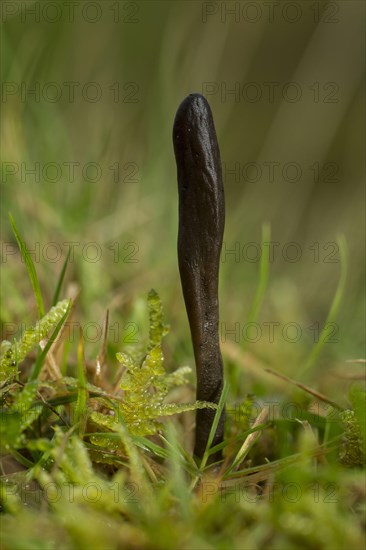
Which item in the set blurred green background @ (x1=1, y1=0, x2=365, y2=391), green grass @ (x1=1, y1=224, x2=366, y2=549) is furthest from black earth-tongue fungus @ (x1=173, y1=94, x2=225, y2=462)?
blurred green background @ (x1=1, y1=0, x2=365, y2=391)

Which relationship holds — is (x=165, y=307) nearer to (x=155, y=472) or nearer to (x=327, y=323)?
(x=327, y=323)

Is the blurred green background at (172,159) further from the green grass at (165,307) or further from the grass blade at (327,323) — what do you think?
the grass blade at (327,323)

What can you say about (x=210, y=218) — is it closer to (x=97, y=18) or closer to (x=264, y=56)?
(x=97, y=18)

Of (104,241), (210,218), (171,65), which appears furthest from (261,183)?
(210,218)

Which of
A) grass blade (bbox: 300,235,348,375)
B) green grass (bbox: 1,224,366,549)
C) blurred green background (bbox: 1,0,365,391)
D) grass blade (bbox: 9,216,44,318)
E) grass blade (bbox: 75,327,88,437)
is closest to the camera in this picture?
green grass (bbox: 1,224,366,549)

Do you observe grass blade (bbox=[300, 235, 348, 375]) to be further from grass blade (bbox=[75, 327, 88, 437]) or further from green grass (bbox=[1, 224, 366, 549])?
grass blade (bbox=[75, 327, 88, 437])

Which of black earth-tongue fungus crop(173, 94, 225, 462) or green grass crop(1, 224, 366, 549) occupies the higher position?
black earth-tongue fungus crop(173, 94, 225, 462)

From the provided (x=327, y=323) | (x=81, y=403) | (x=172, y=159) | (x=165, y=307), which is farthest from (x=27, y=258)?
(x=172, y=159)

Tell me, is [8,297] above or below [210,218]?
below
